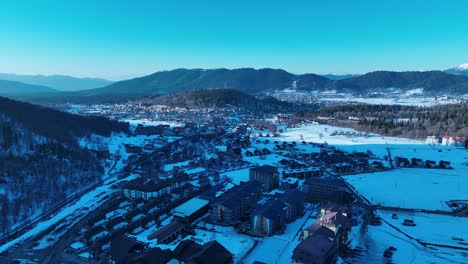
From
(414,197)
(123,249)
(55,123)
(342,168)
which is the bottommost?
(414,197)

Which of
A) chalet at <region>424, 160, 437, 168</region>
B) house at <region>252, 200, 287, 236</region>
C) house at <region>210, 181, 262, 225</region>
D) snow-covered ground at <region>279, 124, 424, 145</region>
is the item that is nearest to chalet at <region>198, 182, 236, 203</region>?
house at <region>210, 181, 262, 225</region>

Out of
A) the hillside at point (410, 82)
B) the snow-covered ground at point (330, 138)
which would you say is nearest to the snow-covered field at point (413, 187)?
the snow-covered ground at point (330, 138)

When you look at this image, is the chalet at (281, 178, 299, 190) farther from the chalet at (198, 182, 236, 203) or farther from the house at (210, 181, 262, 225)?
the chalet at (198, 182, 236, 203)

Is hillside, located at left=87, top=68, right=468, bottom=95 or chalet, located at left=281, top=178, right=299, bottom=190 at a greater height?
hillside, located at left=87, top=68, right=468, bottom=95

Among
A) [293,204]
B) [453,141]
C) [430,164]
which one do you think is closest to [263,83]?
[453,141]

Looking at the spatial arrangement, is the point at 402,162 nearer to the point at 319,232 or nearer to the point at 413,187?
the point at 413,187

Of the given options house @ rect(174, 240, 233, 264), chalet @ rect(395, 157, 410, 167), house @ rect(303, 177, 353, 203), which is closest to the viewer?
house @ rect(174, 240, 233, 264)
